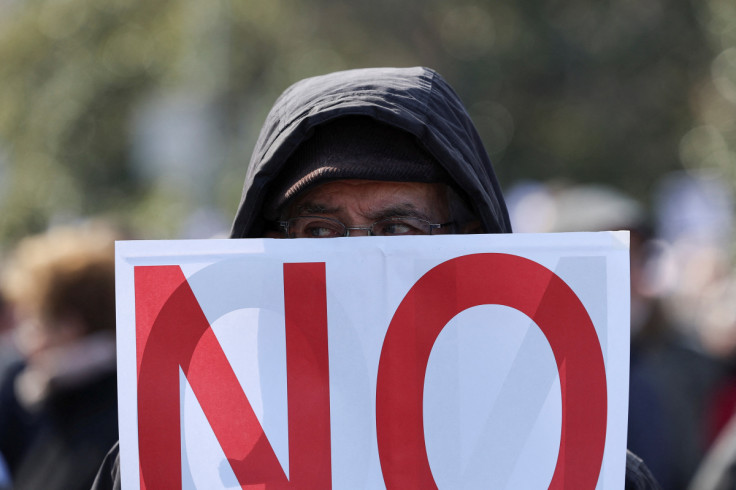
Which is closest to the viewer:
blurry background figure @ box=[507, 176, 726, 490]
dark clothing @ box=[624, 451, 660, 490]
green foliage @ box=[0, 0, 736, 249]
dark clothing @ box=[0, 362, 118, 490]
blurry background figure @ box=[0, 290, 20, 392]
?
dark clothing @ box=[624, 451, 660, 490]

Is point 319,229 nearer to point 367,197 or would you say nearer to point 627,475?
point 367,197

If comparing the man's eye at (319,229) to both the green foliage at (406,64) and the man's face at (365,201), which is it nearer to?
the man's face at (365,201)

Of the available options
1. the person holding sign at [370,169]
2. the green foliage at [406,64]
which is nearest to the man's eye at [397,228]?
the person holding sign at [370,169]

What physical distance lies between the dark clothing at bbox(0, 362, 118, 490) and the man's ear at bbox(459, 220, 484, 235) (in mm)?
1725

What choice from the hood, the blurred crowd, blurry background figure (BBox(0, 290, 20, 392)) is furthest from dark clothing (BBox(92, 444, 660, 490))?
blurry background figure (BBox(0, 290, 20, 392))

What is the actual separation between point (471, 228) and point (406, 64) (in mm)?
10539

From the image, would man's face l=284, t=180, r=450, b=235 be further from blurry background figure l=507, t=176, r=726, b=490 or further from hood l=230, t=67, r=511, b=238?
blurry background figure l=507, t=176, r=726, b=490

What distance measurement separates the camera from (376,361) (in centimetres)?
153

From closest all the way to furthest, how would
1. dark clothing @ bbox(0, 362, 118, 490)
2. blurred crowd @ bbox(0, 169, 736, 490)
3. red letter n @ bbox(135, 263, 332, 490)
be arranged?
red letter n @ bbox(135, 263, 332, 490) → dark clothing @ bbox(0, 362, 118, 490) → blurred crowd @ bbox(0, 169, 736, 490)

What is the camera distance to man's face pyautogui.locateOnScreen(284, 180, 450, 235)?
183cm

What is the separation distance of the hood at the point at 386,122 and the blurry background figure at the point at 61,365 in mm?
1597

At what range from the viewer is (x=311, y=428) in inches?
60.2

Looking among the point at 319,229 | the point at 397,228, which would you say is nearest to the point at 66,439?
the point at 319,229

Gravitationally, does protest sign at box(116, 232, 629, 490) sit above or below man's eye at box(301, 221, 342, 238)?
below
